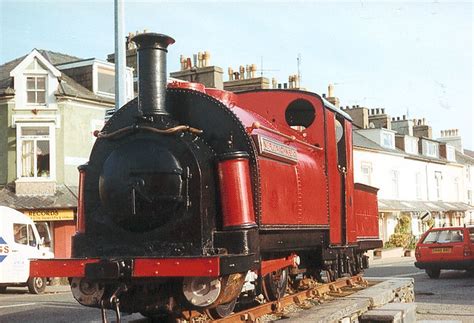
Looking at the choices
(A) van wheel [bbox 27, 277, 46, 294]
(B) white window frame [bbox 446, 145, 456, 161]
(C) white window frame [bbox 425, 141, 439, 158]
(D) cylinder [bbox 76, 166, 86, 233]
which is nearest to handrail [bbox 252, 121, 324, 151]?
(D) cylinder [bbox 76, 166, 86, 233]

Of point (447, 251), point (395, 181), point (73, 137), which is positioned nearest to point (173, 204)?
point (447, 251)

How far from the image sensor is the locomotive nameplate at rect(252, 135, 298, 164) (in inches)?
290

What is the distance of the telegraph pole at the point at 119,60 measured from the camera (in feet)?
48.1

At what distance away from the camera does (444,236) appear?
20.4 meters

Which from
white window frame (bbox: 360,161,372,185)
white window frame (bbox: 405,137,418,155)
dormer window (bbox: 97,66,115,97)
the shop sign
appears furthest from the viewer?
white window frame (bbox: 405,137,418,155)

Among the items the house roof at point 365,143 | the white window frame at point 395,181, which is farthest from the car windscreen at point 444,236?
the white window frame at point 395,181

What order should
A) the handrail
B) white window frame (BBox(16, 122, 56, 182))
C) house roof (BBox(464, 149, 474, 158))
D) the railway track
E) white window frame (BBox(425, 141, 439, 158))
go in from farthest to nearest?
house roof (BBox(464, 149, 474, 158)) → white window frame (BBox(425, 141, 439, 158)) → white window frame (BBox(16, 122, 56, 182)) → the railway track → the handrail

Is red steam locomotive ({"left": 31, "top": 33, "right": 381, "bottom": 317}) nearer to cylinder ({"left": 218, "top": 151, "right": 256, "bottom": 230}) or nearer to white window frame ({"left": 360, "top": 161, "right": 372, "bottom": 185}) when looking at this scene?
cylinder ({"left": 218, "top": 151, "right": 256, "bottom": 230})

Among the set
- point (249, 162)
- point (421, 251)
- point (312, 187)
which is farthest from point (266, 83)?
point (249, 162)

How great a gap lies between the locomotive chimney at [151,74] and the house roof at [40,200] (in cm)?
1784

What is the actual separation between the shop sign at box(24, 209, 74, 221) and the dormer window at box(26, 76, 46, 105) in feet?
13.3

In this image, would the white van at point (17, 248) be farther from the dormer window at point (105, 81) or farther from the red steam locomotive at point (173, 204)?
the red steam locomotive at point (173, 204)

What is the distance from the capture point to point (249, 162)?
7254mm

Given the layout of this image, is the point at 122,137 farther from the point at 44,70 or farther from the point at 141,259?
the point at 44,70
